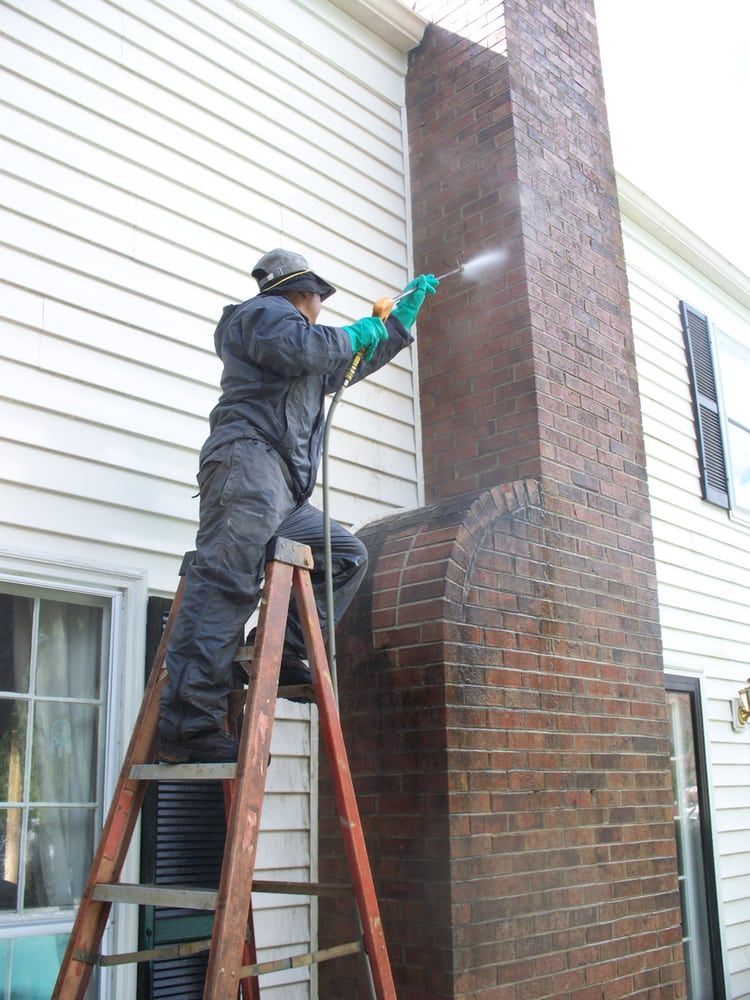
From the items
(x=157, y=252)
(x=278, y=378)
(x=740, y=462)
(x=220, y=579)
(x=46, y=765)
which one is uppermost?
(x=740, y=462)

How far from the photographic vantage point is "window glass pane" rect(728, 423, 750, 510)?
724 centimetres

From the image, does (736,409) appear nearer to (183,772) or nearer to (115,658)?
(115,658)

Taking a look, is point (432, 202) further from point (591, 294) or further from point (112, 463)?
point (112, 463)

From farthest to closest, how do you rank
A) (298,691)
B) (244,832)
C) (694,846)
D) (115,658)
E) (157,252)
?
(694,846) < (157,252) < (115,658) < (298,691) < (244,832)

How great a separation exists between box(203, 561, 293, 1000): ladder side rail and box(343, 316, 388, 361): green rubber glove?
0.68m

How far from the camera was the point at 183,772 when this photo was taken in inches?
98.9

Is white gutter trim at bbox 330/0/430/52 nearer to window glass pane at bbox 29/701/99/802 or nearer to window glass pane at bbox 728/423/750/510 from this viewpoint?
window glass pane at bbox 29/701/99/802

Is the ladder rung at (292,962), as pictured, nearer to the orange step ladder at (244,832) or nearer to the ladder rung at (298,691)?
the orange step ladder at (244,832)

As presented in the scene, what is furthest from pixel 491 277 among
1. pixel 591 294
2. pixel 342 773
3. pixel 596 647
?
pixel 342 773

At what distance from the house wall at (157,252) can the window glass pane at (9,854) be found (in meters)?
0.68

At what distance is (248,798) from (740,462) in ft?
19.7

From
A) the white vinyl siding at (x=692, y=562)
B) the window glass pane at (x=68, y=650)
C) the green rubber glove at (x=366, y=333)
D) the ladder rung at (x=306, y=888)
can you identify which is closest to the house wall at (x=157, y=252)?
the window glass pane at (x=68, y=650)

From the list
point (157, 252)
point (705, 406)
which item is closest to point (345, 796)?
point (157, 252)

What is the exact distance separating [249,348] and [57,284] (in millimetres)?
989
